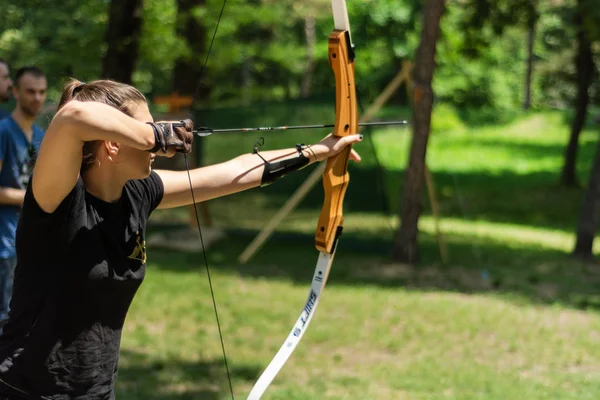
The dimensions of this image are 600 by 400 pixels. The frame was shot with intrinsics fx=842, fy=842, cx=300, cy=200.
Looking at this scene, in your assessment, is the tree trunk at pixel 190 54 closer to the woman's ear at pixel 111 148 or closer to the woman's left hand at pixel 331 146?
the woman's left hand at pixel 331 146

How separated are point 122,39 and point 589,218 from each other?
20.7 feet

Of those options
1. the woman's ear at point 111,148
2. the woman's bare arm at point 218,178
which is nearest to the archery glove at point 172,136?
the woman's ear at point 111,148

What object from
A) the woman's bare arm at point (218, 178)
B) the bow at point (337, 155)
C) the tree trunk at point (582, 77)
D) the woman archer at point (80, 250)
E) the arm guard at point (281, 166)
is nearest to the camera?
the woman archer at point (80, 250)

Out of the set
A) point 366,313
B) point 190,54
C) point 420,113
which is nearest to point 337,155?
point 366,313

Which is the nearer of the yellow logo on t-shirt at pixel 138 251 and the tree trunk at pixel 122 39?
the yellow logo on t-shirt at pixel 138 251

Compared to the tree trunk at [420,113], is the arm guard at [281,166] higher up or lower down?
higher up

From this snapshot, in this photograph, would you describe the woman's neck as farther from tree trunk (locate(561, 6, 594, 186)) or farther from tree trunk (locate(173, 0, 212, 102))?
tree trunk (locate(561, 6, 594, 186))

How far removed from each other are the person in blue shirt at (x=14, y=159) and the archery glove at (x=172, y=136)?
7.08 ft

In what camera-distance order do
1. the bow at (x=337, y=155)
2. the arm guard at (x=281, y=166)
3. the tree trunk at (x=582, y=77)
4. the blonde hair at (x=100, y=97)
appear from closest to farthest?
the blonde hair at (x=100, y=97) → the arm guard at (x=281, y=166) → the bow at (x=337, y=155) → the tree trunk at (x=582, y=77)

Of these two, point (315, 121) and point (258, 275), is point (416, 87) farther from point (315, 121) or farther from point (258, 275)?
point (258, 275)

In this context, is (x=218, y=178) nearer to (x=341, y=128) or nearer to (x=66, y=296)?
(x=341, y=128)

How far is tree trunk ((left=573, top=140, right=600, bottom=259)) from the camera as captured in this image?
389 inches

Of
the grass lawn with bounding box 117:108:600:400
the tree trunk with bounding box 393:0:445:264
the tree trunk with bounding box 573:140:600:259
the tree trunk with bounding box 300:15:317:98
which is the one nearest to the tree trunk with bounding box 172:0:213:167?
the grass lawn with bounding box 117:108:600:400

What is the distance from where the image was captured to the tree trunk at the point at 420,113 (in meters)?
8.83
